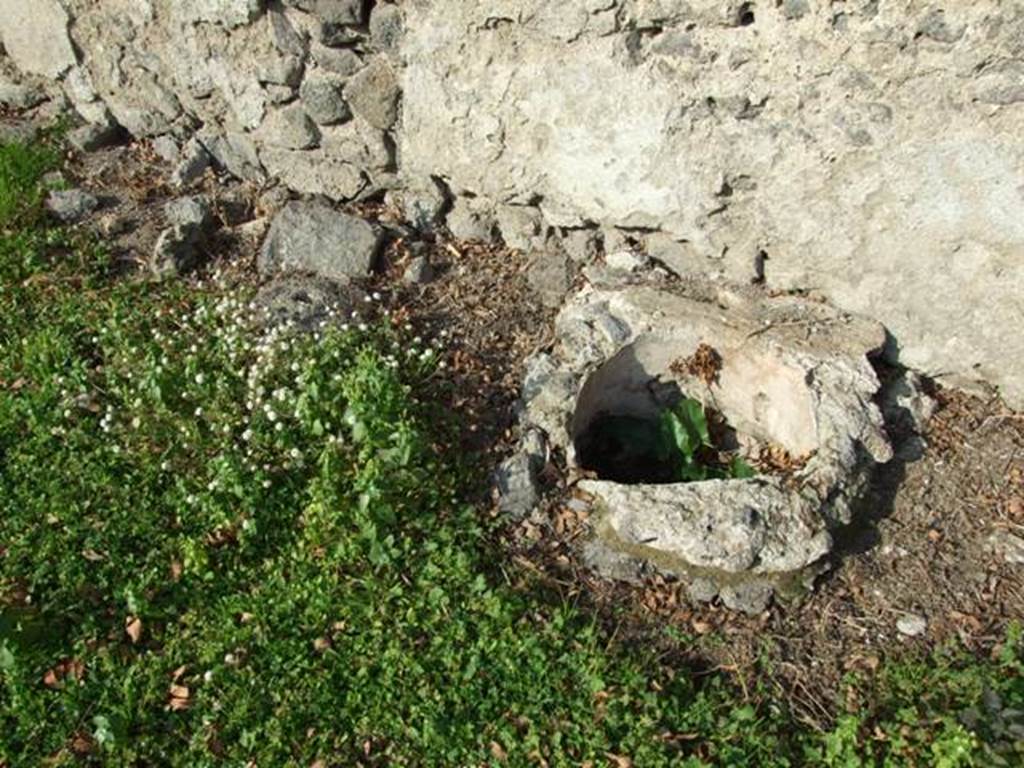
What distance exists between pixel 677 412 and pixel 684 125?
1.07 metres

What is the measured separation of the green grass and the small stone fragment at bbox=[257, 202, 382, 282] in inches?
17.7

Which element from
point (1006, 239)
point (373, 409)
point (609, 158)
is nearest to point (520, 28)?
point (609, 158)

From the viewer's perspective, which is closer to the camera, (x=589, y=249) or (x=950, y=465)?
(x=950, y=465)

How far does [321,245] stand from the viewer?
14.5ft

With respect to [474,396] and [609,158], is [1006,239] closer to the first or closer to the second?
[609,158]

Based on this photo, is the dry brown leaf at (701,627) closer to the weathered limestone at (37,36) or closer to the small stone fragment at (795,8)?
the small stone fragment at (795,8)

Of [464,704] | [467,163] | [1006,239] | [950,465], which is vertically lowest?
[464,704]

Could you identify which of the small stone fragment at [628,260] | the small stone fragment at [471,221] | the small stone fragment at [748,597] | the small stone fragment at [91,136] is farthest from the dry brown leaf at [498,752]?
the small stone fragment at [91,136]

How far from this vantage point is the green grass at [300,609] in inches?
112

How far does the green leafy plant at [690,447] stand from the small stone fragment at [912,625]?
2.37 ft

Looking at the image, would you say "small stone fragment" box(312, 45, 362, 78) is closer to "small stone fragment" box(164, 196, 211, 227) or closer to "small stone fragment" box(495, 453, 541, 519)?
"small stone fragment" box(164, 196, 211, 227)

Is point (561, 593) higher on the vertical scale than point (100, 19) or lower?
lower

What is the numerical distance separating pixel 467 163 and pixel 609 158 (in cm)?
66

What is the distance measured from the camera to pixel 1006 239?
3.45m
